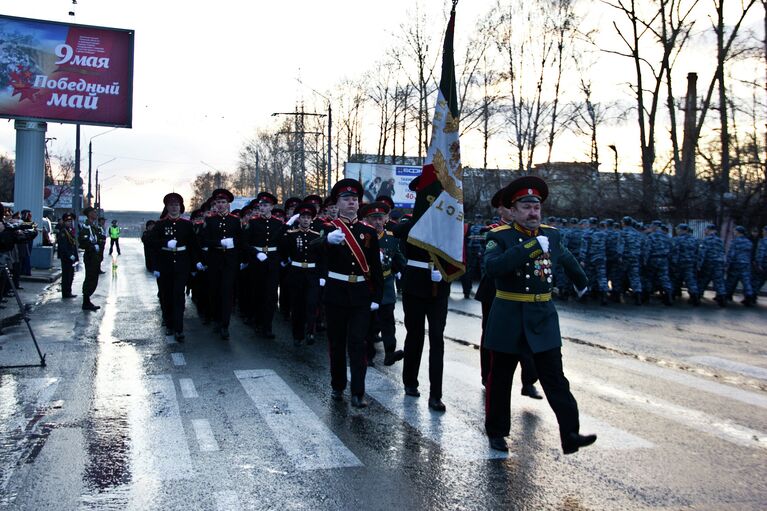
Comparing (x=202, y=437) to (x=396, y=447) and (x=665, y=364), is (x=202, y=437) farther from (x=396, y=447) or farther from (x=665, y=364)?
(x=665, y=364)

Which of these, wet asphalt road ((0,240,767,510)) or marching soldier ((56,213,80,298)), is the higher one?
marching soldier ((56,213,80,298))

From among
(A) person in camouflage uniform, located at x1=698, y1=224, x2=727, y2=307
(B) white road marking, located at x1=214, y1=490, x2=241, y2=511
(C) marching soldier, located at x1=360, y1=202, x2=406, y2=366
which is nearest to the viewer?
(B) white road marking, located at x1=214, y1=490, x2=241, y2=511

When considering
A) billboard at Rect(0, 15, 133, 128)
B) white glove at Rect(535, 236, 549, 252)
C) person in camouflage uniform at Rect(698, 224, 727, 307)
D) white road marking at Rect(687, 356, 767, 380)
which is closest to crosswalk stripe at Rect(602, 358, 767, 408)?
white road marking at Rect(687, 356, 767, 380)

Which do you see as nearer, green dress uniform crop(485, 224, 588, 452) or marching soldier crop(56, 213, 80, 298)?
green dress uniform crop(485, 224, 588, 452)

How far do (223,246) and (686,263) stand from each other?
11.4 meters

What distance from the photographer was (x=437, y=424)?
634 cm

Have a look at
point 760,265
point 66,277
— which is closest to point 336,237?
point 66,277

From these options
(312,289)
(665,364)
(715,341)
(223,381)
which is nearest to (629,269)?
(715,341)

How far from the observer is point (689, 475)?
5.05 meters

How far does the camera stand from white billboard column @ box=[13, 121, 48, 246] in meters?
26.1

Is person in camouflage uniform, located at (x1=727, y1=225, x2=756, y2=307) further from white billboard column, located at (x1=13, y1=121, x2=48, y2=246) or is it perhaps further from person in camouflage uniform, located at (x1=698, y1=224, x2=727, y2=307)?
white billboard column, located at (x1=13, y1=121, x2=48, y2=246)

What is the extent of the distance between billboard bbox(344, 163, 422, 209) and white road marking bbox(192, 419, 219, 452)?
3307cm

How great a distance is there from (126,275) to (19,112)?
7.34m

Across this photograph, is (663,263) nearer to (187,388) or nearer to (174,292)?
(174,292)
